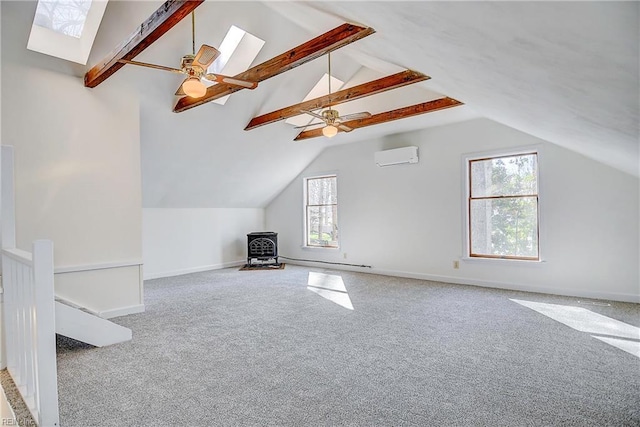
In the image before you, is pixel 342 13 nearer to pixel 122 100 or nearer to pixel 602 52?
pixel 602 52

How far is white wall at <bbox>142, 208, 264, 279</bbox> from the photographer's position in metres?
6.50

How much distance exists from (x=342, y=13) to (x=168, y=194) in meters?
4.94

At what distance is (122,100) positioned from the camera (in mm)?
4137

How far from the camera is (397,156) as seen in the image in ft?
20.7

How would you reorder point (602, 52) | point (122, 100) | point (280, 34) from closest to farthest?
point (602, 52) < point (122, 100) < point (280, 34)

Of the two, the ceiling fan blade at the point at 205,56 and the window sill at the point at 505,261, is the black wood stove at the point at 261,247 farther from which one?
the ceiling fan blade at the point at 205,56

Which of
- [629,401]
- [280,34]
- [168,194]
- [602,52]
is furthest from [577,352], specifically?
[168,194]

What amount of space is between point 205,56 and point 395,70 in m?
2.85

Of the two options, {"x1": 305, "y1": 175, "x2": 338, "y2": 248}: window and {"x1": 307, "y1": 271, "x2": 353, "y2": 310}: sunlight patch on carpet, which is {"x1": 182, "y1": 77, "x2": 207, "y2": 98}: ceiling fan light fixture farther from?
{"x1": 305, "y1": 175, "x2": 338, "y2": 248}: window

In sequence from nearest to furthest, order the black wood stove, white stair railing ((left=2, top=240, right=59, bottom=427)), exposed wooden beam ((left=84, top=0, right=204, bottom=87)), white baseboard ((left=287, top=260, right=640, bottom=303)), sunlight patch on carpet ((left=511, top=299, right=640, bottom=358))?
white stair railing ((left=2, top=240, right=59, bottom=427))
exposed wooden beam ((left=84, top=0, right=204, bottom=87))
sunlight patch on carpet ((left=511, top=299, right=640, bottom=358))
white baseboard ((left=287, top=260, right=640, bottom=303))
the black wood stove

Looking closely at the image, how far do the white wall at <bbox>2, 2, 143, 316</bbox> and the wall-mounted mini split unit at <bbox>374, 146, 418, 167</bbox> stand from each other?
4.01 meters

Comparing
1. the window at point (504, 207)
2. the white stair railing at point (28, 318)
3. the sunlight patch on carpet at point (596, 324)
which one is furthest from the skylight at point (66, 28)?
the sunlight patch on carpet at point (596, 324)

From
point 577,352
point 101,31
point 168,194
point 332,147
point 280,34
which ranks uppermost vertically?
point 280,34

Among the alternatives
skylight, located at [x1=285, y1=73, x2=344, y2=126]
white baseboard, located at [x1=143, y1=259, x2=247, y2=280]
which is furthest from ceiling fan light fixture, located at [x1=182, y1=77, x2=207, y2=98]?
white baseboard, located at [x1=143, y1=259, x2=247, y2=280]
